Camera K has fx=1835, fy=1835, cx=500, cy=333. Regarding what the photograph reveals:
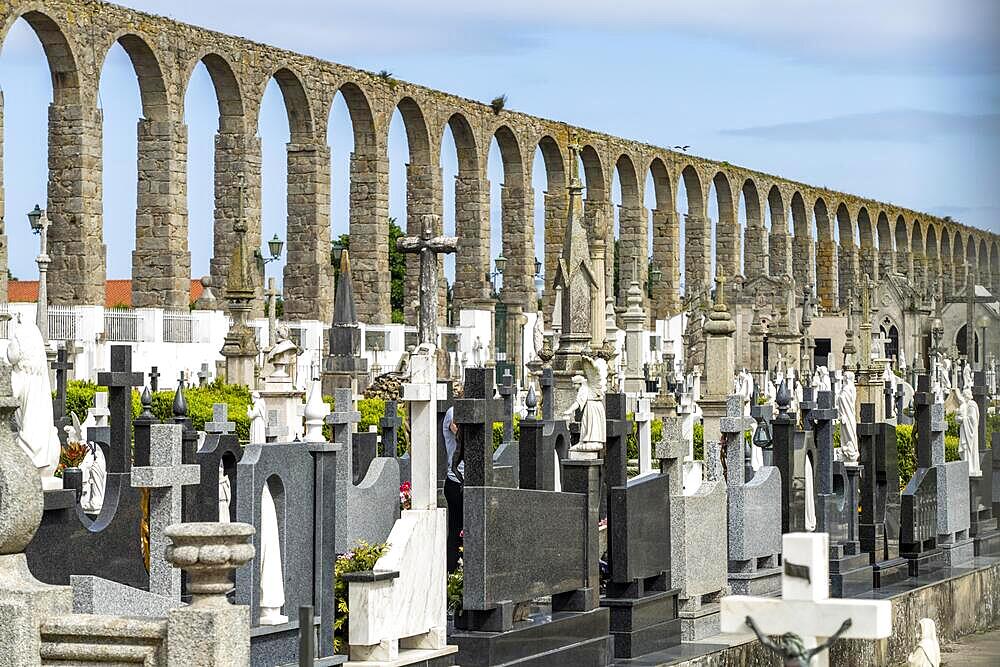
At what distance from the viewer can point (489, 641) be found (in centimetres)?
858

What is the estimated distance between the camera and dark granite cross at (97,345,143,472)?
10.1 m

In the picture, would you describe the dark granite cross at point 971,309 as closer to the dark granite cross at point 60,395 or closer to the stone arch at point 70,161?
the dark granite cross at point 60,395

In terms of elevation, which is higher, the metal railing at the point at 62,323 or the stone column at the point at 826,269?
the stone column at the point at 826,269

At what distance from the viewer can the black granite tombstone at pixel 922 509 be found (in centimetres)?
1340

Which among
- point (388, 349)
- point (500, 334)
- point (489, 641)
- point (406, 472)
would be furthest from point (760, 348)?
point (489, 641)

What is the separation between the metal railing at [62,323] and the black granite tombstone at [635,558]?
1915 centimetres

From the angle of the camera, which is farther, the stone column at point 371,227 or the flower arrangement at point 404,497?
the stone column at point 371,227

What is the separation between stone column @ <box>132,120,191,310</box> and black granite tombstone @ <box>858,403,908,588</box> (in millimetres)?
21080

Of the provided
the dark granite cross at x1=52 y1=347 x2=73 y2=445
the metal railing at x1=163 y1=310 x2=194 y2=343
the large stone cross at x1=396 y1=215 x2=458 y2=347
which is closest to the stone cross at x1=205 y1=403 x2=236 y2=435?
the dark granite cross at x1=52 y1=347 x2=73 y2=445

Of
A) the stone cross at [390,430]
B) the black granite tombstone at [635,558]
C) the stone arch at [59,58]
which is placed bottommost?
the black granite tombstone at [635,558]

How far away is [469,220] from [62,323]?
58.8ft

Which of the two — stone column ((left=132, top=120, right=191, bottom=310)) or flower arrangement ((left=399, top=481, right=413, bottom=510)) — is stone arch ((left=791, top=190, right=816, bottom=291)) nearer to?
stone column ((left=132, top=120, right=191, bottom=310))

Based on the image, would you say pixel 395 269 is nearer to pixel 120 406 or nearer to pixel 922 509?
pixel 922 509

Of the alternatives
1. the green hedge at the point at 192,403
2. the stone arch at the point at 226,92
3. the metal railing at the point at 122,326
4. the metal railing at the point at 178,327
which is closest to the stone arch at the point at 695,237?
the stone arch at the point at 226,92
